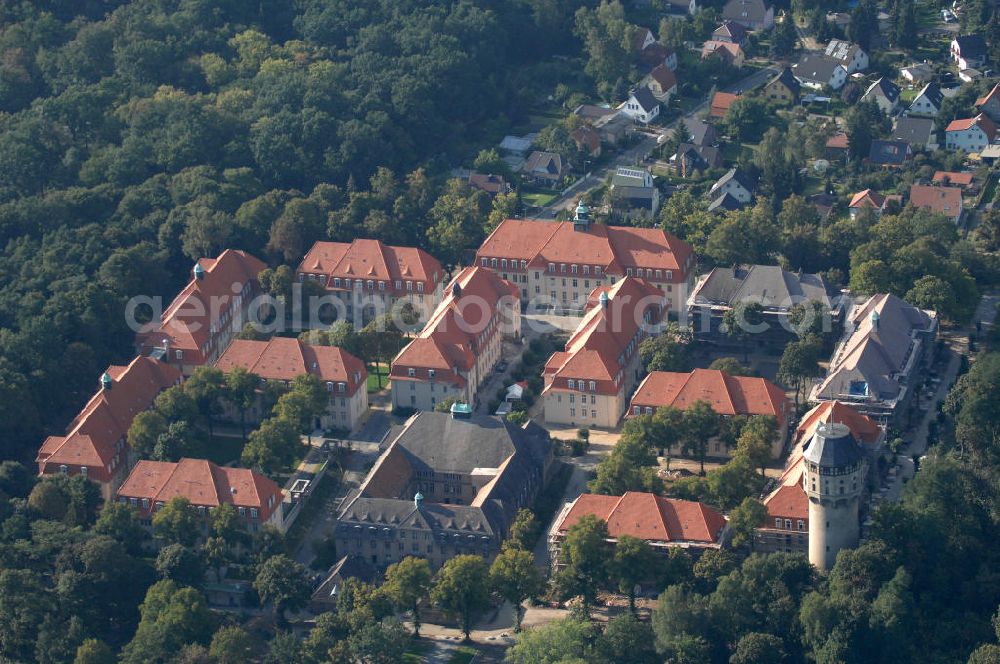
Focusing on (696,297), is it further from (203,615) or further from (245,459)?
(203,615)

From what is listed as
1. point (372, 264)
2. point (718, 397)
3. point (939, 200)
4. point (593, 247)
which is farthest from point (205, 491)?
point (939, 200)

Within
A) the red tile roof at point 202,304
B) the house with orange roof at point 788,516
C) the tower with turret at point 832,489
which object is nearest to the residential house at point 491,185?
the red tile roof at point 202,304

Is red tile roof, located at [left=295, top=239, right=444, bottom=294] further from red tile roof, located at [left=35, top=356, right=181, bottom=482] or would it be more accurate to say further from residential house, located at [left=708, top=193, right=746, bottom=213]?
residential house, located at [left=708, top=193, right=746, bottom=213]

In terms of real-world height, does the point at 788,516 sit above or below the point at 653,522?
below

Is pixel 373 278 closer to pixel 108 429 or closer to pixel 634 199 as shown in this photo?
pixel 634 199

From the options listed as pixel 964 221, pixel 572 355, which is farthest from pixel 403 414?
pixel 964 221

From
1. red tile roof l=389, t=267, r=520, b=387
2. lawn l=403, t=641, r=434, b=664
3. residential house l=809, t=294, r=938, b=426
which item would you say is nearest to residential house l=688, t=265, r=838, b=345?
residential house l=809, t=294, r=938, b=426
